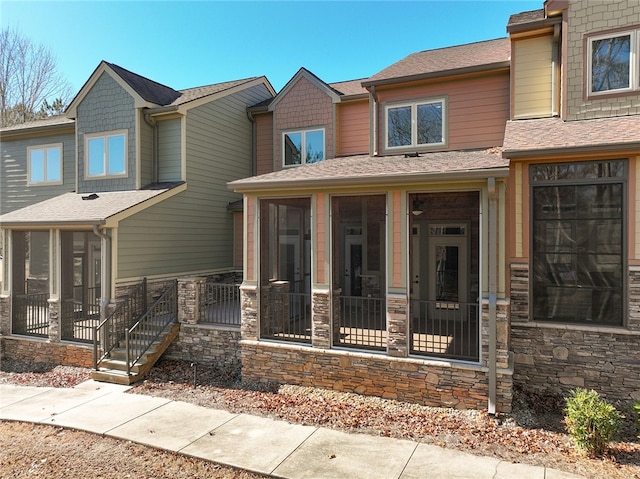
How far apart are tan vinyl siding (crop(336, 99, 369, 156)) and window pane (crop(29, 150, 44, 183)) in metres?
10.3

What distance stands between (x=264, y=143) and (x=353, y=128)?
3546 millimetres

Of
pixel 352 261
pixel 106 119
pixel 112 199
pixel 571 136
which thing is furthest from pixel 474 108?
pixel 106 119

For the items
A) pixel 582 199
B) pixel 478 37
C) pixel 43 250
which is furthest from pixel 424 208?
pixel 43 250

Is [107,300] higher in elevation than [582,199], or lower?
lower

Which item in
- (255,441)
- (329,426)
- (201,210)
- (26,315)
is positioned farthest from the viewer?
(201,210)

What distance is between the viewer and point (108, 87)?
38.8 ft

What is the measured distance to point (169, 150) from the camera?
11.8 m

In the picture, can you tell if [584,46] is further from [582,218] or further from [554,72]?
[582,218]

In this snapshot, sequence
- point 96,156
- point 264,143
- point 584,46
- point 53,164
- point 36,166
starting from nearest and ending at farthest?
point 584,46, point 96,156, point 53,164, point 36,166, point 264,143

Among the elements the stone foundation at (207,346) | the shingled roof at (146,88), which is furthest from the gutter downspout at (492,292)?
the shingled roof at (146,88)

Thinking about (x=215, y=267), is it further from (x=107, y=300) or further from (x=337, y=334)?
(x=337, y=334)

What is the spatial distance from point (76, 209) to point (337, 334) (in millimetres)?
7664

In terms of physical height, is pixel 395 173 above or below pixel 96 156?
below

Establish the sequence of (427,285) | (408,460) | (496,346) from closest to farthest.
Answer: (408,460)
(496,346)
(427,285)
